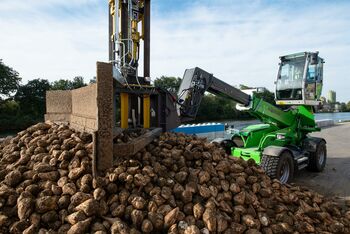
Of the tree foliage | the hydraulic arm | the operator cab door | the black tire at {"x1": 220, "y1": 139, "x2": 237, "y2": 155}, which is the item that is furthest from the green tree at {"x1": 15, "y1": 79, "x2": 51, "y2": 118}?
the operator cab door

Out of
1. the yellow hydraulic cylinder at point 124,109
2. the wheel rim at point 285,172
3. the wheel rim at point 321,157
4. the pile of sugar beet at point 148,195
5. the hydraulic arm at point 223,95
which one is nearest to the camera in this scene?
the pile of sugar beet at point 148,195

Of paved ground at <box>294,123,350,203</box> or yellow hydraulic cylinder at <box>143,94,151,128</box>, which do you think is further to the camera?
paved ground at <box>294,123,350,203</box>

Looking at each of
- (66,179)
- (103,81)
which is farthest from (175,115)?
(66,179)

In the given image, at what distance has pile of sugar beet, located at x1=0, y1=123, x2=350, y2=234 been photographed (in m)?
2.33

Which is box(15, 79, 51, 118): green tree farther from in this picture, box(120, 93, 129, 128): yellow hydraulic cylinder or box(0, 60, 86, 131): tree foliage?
box(120, 93, 129, 128): yellow hydraulic cylinder

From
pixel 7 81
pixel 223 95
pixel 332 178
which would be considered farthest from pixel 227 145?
pixel 7 81

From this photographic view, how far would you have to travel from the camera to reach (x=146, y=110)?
394 cm

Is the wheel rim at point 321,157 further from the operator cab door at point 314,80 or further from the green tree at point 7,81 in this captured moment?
the green tree at point 7,81

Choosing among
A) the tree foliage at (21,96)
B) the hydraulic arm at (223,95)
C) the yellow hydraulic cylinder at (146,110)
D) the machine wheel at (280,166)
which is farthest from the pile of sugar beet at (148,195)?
the tree foliage at (21,96)

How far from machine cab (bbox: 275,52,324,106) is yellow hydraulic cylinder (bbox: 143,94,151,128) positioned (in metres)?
3.68

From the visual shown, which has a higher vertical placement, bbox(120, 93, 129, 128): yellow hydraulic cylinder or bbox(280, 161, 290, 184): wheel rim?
bbox(120, 93, 129, 128): yellow hydraulic cylinder

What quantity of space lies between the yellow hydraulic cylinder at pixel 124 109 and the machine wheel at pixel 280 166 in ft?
8.60

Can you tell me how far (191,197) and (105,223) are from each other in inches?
36.1

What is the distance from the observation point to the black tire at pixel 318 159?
19.1 feet
